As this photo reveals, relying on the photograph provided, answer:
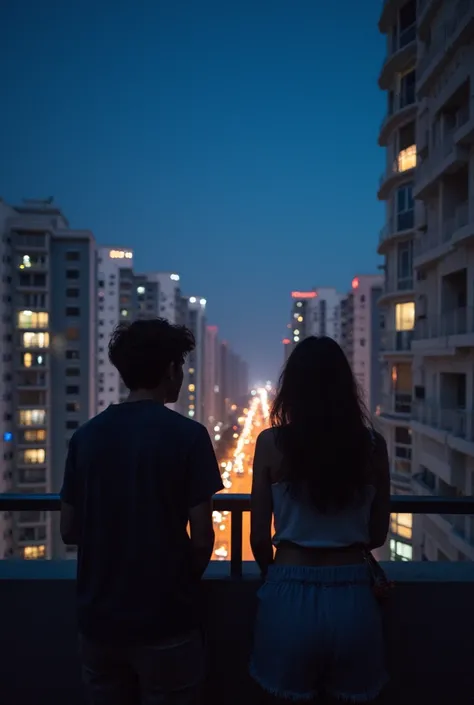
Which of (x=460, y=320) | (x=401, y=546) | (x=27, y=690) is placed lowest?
(x=401, y=546)

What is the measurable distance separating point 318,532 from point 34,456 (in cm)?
3753

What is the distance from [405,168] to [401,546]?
40.3 ft

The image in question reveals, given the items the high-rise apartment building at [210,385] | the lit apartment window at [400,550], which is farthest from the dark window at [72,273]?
the high-rise apartment building at [210,385]

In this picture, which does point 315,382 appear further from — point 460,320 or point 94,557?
point 460,320

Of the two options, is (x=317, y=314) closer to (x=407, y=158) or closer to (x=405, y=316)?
(x=405, y=316)

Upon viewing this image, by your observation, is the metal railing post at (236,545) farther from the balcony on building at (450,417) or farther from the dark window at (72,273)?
the dark window at (72,273)

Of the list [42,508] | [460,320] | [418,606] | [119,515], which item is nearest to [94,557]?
[119,515]

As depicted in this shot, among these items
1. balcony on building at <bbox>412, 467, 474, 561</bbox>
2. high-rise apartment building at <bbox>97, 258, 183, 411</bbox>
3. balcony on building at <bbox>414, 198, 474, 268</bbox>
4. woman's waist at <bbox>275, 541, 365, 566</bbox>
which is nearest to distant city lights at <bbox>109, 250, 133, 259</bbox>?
high-rise apartment building at <bbox>97, 258, 183, 411</bbox>

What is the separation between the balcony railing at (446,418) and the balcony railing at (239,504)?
820 centimetres

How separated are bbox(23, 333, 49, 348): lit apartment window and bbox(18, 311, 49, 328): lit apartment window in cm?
64

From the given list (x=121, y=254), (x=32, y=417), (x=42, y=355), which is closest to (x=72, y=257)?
(x=42, y=355)

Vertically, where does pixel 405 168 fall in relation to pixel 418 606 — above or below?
above

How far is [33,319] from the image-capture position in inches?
1423

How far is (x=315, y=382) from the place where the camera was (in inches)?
68.7
